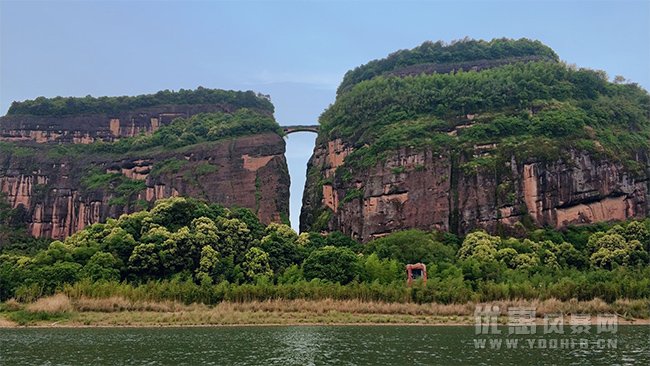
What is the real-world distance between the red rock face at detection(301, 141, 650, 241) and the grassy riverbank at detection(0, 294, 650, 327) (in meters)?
21.8

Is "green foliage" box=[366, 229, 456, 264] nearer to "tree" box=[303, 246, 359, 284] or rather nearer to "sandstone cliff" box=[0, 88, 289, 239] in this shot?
"tree" box=[303, 246, 359, 284]

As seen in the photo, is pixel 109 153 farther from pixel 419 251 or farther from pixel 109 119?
pixel 419 251

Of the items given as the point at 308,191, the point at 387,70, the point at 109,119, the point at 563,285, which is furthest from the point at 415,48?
the point at 563,285

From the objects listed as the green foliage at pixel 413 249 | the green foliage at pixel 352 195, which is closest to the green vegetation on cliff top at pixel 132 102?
the green foliage at pixel 352 195

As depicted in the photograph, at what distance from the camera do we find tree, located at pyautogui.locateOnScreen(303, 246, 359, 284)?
152 ft

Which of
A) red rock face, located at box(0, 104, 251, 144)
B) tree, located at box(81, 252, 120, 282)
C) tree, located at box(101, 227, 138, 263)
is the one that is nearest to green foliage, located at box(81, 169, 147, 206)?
red rock face, located at box(0, 104, 251, 144)

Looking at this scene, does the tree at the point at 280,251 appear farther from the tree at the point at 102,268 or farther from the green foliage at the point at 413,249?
the tree at the point at 102,268

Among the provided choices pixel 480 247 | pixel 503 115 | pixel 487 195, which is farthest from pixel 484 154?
pixel 480 247

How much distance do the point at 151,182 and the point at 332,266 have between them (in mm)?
34937

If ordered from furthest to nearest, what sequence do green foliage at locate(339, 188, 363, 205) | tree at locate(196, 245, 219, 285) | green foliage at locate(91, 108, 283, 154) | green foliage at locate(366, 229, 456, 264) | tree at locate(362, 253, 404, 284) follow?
green foliage at locate(91, 108, 283, 154) → green foliage at locate(339, 188, 363, 205) → green foliage at locate(366, 229, 456, 264) → tree at locate(196, 245, 219, 285) → tree at locate(362, 253, 404, 284)

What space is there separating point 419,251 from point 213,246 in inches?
620

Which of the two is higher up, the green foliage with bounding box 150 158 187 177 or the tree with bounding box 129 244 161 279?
the green foliage with bounding box 150 158 187 177

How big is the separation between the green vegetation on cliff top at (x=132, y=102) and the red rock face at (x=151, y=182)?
37.1ft

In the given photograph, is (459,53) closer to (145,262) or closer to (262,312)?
(145,262)
